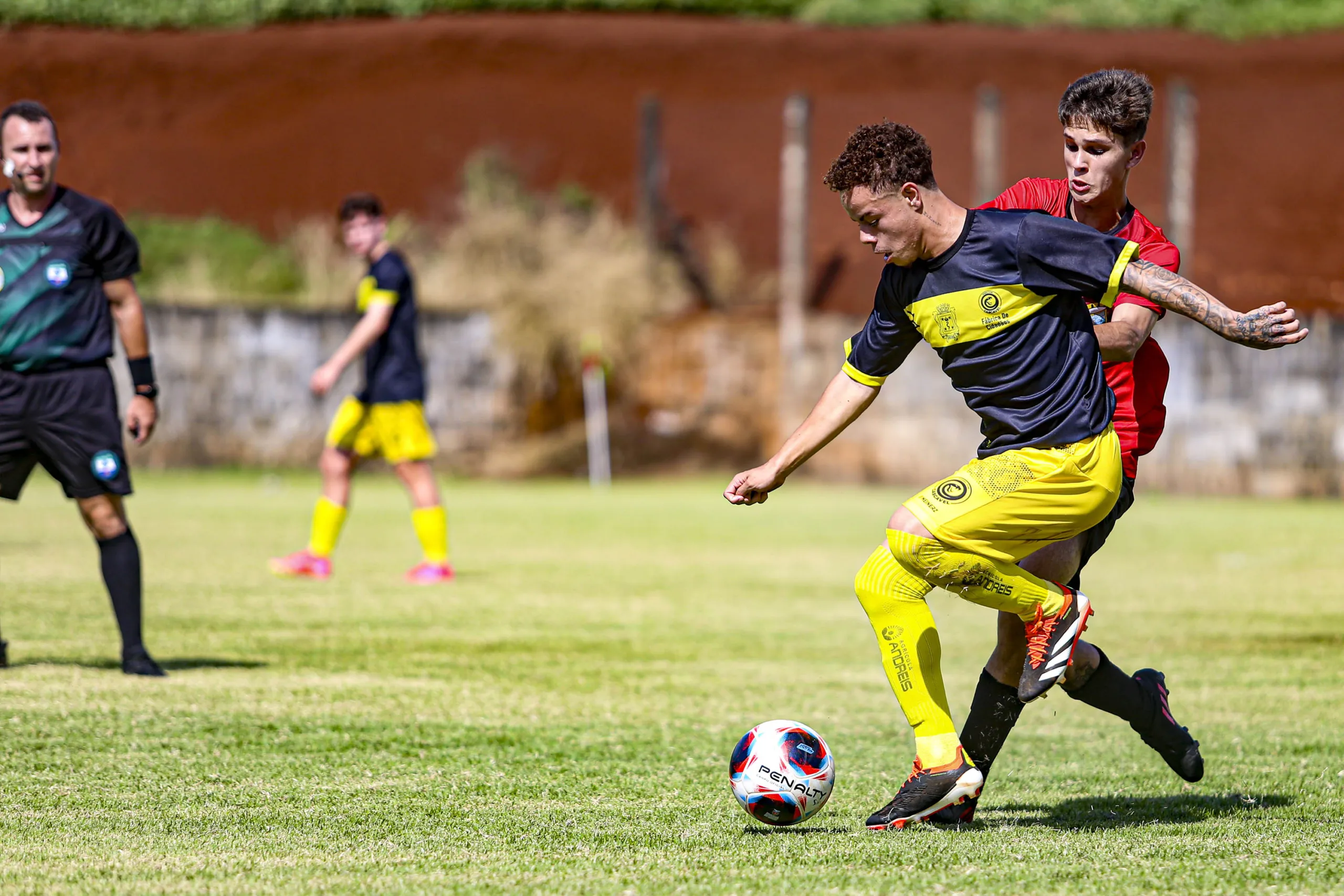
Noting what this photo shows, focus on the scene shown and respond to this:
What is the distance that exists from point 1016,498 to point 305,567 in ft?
25.3

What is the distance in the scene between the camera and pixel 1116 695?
5.59 metres

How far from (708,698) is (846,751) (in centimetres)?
121

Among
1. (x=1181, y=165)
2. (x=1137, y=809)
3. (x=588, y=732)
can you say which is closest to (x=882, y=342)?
(x=1137, y=809)

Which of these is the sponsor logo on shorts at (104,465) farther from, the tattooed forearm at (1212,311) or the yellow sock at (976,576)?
the tattooed forearm at (1212,311)

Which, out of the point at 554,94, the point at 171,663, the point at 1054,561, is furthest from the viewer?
the point at 554,94

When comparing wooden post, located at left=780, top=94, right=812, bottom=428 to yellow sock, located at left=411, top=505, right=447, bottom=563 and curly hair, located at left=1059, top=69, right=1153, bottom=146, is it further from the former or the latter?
curly hair, located at left=1059, top=69, right=1153, bottom=146

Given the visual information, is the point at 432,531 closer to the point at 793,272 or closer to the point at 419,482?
the point at 419,482

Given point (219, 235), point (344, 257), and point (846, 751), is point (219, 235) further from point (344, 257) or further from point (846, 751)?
point (846, 751)

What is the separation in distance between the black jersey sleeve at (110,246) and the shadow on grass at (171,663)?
5.79 feet

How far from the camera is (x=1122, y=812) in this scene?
5.48 metres

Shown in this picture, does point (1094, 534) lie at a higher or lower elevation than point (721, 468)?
higher

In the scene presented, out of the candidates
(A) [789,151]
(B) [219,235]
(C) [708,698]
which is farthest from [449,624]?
(B) [219,235]

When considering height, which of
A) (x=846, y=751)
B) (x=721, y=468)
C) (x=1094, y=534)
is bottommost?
(x=721, y=468)

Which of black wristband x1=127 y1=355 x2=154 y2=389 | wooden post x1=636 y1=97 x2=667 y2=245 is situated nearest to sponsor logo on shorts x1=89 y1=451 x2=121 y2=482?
black wristband x1=127 y1=355 x2=154 y2=389
